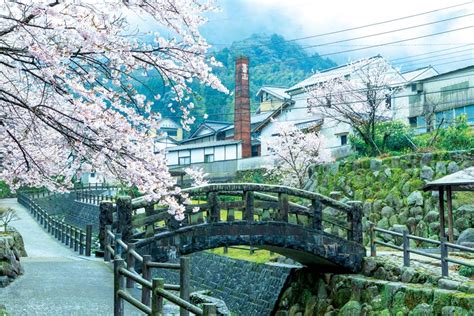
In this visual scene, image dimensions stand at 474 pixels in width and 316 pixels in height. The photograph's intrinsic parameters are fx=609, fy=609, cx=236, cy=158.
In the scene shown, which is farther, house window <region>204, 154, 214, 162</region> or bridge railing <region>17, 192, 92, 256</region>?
house window <region>204, 154, 214, 162</region>

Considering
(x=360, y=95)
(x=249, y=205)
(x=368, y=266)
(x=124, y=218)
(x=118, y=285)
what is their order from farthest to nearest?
1. (x=360, y=95)
2. (x=368, y=266)
3. (x=249, y=205)
4. (x=124, y=218)
5. (x=118, y=285)

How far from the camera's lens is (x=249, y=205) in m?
14.8

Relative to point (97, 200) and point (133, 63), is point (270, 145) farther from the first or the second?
point (133, 63)

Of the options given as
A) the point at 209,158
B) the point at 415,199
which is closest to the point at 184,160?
the point at 209,158

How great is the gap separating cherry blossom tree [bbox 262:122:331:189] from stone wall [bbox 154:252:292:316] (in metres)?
12.3

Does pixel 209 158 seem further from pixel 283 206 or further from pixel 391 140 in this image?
pixel 283 206

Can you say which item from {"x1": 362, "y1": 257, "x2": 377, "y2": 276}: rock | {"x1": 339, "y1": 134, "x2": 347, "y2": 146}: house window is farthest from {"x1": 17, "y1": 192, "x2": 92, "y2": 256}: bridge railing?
{"x1": 339, "y1": 134, "x2": 347, "y2": 146}: house window

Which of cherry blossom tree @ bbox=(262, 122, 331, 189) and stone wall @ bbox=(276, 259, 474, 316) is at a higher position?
cherry blossom tree @ bbox=(262, 122, 331, 189)

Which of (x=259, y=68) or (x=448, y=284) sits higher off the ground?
(x=259, y=68)

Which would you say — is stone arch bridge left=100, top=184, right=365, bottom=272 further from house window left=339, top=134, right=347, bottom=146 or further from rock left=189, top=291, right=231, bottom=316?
house window left=339, top=134, right=347, bottom=146

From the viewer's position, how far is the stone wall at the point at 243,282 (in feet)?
62.8

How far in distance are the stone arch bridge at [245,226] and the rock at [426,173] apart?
23.0 feet

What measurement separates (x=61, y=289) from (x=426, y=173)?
15.1 m

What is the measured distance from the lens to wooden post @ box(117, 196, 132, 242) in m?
13.1
